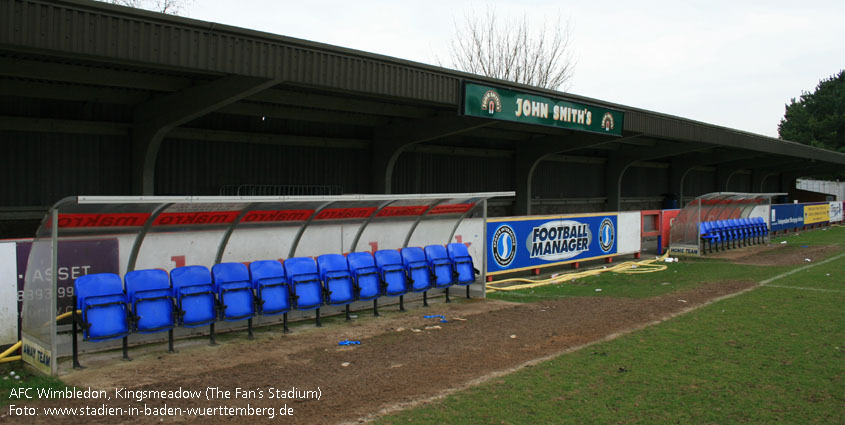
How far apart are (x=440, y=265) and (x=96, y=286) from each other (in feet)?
18.8

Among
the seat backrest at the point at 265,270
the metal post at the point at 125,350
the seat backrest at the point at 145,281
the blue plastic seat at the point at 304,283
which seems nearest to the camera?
the metal post at the point at 125,350

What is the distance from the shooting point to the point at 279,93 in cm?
1375

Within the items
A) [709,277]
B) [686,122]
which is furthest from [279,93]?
[686,122]

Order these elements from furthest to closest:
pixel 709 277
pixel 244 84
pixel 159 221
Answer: pixel 709 277, pixel 244 84, pixel 159 221

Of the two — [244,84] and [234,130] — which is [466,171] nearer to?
[234,130]

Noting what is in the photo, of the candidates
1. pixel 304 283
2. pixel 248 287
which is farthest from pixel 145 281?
pixel 304 283

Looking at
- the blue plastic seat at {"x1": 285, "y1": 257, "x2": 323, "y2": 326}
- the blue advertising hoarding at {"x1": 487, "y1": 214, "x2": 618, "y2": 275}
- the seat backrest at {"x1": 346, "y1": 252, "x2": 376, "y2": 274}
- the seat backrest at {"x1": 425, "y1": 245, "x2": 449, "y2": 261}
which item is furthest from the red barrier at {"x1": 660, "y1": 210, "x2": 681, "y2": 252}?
the blue plastic seat at {"x1": 285, "y1": 257, "x2": 323, "y2": 326}

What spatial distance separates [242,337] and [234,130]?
7.98m

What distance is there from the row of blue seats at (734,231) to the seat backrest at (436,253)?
12.8 metres

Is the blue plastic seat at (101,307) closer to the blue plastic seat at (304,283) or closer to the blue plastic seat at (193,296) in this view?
the blue plastic seat at (193,296)

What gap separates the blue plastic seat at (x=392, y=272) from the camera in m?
10.1

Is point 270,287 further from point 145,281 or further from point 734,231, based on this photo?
point 734,231

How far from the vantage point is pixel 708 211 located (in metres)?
22.1

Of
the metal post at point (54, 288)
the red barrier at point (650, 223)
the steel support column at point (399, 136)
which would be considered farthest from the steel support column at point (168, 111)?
the red barrier at point (650, 223)
